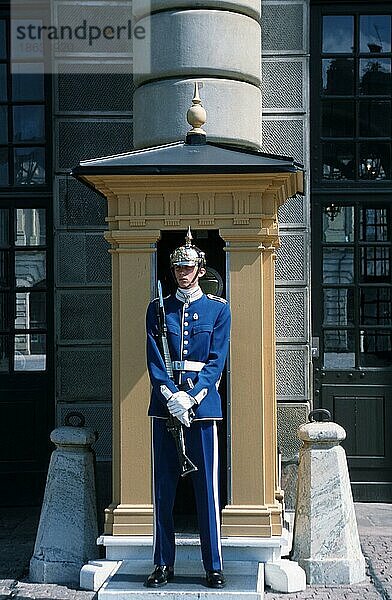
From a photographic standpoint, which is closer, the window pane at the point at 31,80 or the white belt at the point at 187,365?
the white belt at the point at 187,365

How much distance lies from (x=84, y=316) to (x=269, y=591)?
343cm

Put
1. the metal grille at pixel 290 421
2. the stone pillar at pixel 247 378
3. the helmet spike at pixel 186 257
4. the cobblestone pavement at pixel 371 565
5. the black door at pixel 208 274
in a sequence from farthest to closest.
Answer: the metal grille at pixel 290 421 → the black door at pixel 208 274 → the stone pillar at pixel 247 378 → the cobblestone pavement at pixel 371 565 → the helmet spike at pixel 186 257

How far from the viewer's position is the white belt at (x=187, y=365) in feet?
20.5

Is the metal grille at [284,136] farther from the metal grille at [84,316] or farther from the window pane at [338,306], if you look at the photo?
the metal grille at [84,316]

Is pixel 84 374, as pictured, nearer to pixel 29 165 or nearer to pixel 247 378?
pixel 29 165

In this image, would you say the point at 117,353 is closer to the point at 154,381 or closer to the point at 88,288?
the point at 154,381

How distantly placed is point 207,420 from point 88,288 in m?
3.37

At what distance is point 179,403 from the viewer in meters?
6.12

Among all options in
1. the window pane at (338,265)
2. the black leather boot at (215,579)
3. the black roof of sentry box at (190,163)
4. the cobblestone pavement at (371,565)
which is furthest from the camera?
the window pane at (338,265)

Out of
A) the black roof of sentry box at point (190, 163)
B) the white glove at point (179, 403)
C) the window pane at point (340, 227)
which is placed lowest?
the white glove at point (179, 403)

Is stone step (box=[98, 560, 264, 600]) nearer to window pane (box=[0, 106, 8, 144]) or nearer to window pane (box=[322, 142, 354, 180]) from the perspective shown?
window pane (box=[322, 142, 354, 180])

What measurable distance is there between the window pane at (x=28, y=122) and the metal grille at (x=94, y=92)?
0.38 metres

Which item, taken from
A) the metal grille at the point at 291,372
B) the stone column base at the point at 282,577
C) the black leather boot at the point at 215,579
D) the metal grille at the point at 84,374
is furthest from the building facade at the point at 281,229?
the black leather boot at the point at 215,579

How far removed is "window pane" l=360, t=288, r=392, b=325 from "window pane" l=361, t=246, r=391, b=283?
4.2 inches
